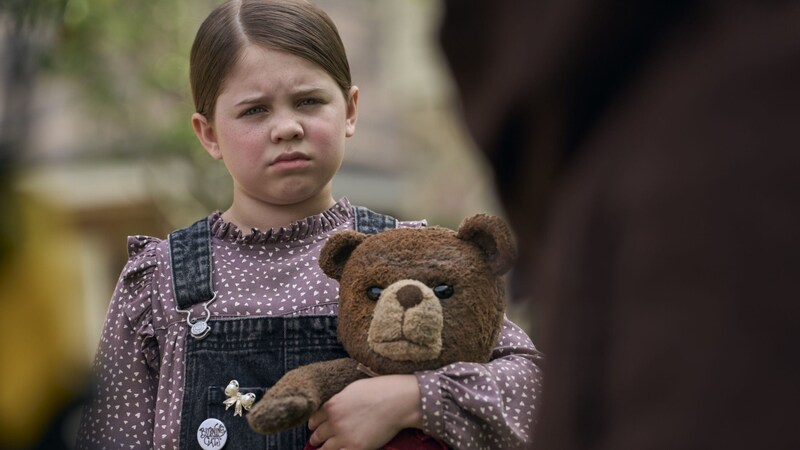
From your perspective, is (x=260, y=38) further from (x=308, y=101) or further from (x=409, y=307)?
(x=409, y=307)

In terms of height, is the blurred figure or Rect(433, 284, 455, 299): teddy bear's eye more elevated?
the blurred figure

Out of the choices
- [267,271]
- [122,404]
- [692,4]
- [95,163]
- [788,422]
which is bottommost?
[95,163]

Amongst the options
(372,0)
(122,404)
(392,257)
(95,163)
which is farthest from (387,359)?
(372,0)

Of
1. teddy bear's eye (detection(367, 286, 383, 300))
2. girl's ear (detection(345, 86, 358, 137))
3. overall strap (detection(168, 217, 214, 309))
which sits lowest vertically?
overall strap (detection(168, 217, 214, 309))

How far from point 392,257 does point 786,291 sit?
1.46 meters

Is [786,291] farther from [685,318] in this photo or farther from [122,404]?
[122,404]

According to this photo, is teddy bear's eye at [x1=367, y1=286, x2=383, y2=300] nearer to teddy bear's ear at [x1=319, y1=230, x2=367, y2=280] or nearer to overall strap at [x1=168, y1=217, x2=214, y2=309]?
teddy bear's ear at [x1=319, y1=230, x2=367, y2=280]

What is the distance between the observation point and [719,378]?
1.05 m

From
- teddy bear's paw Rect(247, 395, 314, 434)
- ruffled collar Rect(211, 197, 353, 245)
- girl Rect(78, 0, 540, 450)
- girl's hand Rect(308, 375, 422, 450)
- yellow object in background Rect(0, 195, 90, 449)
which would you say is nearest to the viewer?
yellow object in background Rect(0, 195, 90, 449)

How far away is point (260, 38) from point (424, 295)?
0.74 m

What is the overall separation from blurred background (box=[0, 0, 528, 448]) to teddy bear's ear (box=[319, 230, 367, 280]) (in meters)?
0.30

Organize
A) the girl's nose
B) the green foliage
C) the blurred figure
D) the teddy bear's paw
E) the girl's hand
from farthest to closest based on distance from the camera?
the green foliage < the girl's nose < the girl's hand < the teddy bear's paw < the blurred figure

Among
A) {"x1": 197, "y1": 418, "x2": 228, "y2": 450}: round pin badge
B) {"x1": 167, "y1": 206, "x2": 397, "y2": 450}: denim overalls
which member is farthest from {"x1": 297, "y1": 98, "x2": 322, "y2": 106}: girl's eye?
{"x1": 197, "y1": 418, "x2": 228, "y2": 450}: round pin badge

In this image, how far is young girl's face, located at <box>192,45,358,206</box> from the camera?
2.74 metres
